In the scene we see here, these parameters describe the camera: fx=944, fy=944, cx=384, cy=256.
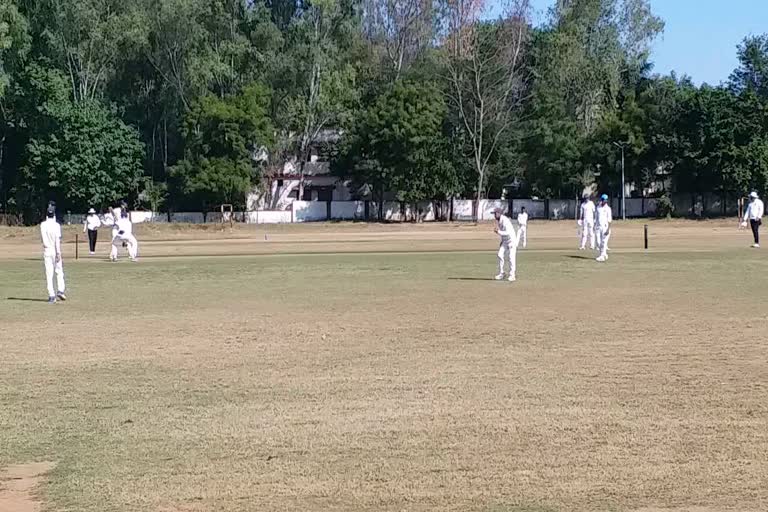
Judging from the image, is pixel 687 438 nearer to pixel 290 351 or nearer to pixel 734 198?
pixel 290 351

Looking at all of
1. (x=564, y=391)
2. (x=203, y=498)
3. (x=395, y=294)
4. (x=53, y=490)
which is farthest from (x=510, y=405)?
(x=395, y=294)

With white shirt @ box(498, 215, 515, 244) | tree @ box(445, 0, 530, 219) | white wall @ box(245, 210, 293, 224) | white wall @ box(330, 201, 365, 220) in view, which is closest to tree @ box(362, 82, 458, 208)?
tree @ box(445, 0, 530, 219)

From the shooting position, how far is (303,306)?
18.6m

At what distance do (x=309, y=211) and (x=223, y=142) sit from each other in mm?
10723

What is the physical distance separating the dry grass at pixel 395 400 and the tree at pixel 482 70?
57.1 metres

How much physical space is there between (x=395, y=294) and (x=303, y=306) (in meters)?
2.70

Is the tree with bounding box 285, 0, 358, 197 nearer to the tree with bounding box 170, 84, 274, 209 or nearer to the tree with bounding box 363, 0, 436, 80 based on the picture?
the tree with bounding box 170, 84, 274, 209

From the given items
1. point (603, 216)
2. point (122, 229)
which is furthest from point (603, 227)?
point (122, 229)

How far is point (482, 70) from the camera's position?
76.4 meters

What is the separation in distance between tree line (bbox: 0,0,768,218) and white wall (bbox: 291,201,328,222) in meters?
2.96

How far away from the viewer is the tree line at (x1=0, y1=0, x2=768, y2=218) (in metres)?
69.7

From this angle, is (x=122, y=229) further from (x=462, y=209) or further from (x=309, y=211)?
(x=462, y=209)

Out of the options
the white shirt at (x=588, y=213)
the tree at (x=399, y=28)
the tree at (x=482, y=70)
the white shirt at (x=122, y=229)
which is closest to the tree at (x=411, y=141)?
the tree at (x=482, y=70)

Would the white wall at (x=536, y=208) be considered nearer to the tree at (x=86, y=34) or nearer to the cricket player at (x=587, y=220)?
the tree at (x=86, y=34)
